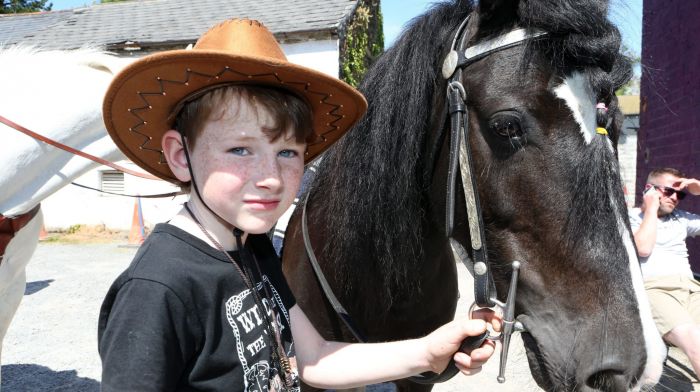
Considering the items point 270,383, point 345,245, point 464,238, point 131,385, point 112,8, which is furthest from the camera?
point 112,8

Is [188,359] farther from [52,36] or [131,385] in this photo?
[52,36]

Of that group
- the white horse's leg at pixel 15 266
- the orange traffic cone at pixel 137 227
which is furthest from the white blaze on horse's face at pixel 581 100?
the orange traffic cone at pixel 137 227

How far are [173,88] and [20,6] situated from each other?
28.6m

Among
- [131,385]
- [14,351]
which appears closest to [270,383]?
[131,385]

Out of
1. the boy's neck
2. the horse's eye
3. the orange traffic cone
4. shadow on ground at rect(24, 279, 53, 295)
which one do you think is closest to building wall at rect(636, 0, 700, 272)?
the horse's eye

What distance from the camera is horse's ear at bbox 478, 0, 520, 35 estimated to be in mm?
1375

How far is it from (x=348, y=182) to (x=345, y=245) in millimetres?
249

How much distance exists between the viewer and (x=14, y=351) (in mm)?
4367

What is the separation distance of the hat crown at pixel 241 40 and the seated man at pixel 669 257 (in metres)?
3.66

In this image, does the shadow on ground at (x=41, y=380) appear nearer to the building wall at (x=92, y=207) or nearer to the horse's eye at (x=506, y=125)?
the horse's eye at (x=506, y=125)

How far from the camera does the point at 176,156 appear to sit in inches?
43.1

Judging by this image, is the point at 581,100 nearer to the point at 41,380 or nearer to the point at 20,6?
the point at 41,380

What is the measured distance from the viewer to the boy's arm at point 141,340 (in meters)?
0.86

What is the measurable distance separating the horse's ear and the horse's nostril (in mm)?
959
